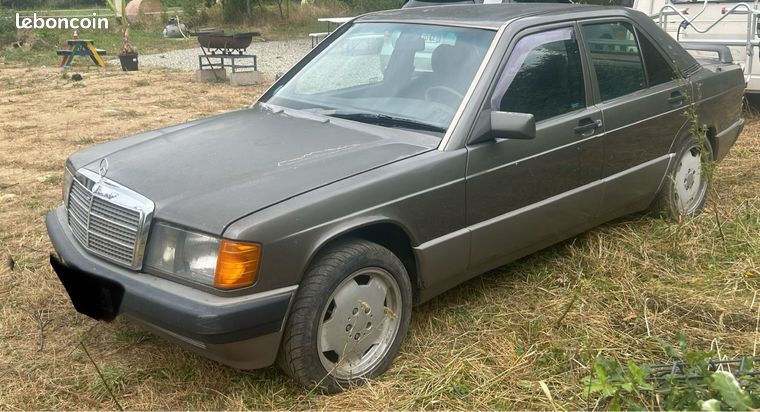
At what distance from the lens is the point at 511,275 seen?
413cm

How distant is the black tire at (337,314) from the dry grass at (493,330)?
96mm

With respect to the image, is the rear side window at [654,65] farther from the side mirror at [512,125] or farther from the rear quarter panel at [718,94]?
the side mirror at [512,125]

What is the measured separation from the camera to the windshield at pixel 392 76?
3.54 metres

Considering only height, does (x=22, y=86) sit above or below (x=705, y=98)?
below

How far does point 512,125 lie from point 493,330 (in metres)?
1.00

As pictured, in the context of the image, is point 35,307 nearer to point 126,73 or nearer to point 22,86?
point 22,86

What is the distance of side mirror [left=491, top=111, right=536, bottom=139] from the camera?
3.23 metres

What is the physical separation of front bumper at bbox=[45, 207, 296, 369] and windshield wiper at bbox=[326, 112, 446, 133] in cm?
114

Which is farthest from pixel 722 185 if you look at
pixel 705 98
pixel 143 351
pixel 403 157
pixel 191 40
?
pixel 191 40

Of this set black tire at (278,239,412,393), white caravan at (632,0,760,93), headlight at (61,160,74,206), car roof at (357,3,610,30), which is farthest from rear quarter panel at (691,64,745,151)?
headlight at (61,160,74,206)

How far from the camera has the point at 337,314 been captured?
293cm

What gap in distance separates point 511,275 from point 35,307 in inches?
102

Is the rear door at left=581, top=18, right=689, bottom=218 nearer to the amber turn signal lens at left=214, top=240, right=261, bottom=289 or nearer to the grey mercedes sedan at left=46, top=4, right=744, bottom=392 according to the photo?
the grey mercedes sedan at left=46, top=4, right=744, bottom=392

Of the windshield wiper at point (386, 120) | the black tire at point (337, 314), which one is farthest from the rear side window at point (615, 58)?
the black tire at point (337, 314)
